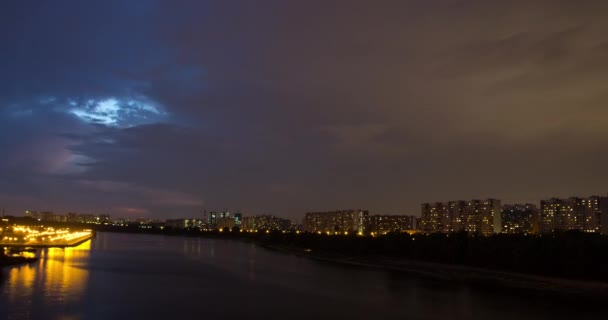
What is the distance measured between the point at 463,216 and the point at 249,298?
8966 cm

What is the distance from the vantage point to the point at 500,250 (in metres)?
43.1

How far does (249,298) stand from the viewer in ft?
94.0

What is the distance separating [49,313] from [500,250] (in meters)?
33.4

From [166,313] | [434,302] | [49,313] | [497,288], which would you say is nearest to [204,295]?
[166,313]

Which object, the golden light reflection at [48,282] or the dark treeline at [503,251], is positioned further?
the dark treeline at [503,251]

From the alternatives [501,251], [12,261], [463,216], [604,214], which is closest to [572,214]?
[604,214]

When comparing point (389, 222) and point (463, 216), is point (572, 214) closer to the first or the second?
point (463, 216)

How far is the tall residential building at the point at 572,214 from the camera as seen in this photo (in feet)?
288

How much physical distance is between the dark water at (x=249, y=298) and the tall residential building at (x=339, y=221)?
107428mm

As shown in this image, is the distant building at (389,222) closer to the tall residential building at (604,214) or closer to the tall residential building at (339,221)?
the tall residential building at (339,221)

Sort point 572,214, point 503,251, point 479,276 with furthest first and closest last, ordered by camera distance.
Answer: point 572,214
point 503,251
point 479,276

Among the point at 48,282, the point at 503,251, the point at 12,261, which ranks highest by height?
the point at 503,251

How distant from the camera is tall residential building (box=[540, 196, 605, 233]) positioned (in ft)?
288

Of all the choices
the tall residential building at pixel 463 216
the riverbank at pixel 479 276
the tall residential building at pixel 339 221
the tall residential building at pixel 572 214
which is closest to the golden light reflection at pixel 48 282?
the riverbank at pixel 479 276
